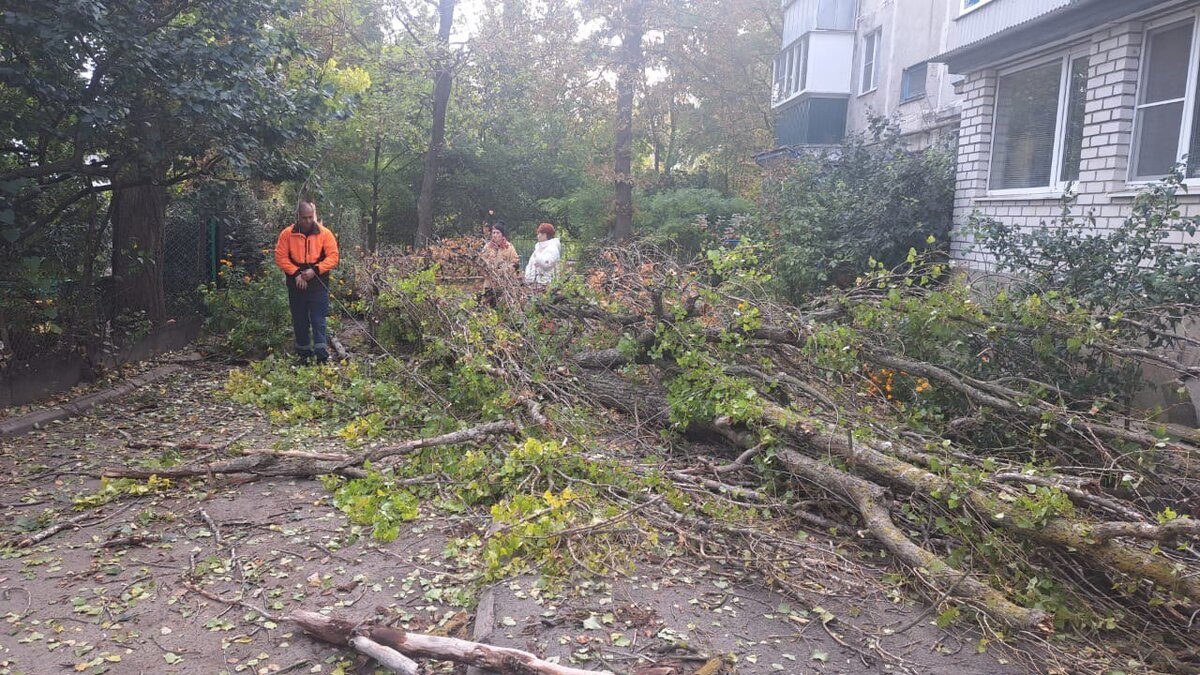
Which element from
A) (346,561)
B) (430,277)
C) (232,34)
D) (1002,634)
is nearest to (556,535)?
(346,561)

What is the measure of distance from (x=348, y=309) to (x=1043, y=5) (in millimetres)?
9281

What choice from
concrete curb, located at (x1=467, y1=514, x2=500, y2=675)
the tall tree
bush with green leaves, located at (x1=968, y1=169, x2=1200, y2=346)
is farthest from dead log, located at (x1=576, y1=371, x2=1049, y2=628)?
the tall tree

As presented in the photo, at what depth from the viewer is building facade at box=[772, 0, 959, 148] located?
54.4ft

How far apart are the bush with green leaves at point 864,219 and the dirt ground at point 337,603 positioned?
26.4 feet

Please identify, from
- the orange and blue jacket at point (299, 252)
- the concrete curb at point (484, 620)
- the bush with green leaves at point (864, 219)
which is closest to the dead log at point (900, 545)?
the concrete curb at point (484, 620)

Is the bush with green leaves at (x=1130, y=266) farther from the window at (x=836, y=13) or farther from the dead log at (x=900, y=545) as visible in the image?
the window at (x=836, y=13)

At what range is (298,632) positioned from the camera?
12.5ft

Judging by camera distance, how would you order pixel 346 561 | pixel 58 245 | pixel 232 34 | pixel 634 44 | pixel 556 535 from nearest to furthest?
pixel 556 535 → pixel 346 561 → pixel 232 34 → pixel 58 245 → pixel 634 44

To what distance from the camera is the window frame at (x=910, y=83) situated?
652 inches

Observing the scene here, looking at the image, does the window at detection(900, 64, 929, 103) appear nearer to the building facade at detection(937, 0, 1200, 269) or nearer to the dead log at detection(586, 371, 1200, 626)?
the building facade at detection(937, 0, 1200, 269)

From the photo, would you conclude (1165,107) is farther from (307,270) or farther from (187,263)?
(187,263)

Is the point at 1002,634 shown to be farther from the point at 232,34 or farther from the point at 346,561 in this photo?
the point at 232,34

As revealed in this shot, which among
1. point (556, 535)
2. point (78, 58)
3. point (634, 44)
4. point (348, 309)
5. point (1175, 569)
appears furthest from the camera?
point (634, 44)

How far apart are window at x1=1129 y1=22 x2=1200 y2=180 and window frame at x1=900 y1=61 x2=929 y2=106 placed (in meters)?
7.15
